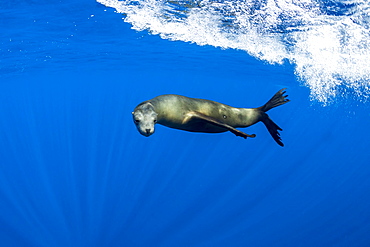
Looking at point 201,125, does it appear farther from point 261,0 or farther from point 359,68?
point 359,68

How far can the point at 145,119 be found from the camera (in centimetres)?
356

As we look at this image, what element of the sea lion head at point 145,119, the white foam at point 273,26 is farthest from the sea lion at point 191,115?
the white foam at point 273,26

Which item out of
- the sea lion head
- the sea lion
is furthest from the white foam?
the sea lion head

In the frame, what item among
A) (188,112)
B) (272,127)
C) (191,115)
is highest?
(272,127)

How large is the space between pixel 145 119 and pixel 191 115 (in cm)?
100

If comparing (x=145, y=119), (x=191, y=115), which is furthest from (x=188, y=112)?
(x=145, y=119)

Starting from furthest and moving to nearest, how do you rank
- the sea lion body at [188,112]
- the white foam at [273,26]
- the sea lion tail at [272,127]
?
the white foam at [273,26], the sea lion tail at [272,127], the sea lion body at [188,112]

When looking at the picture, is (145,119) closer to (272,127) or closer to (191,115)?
(191,115)

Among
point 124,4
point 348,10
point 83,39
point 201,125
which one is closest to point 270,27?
point 348,10

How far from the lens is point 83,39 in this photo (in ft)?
44.8

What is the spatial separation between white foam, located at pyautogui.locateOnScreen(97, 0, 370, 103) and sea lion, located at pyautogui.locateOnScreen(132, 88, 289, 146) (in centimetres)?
408

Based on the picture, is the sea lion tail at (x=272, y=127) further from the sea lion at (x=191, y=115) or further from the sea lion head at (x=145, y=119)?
the sea lion head at (x=145, y=119)

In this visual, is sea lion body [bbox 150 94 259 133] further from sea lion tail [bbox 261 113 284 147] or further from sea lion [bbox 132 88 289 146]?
sea lion tail [bbox 261 113 284 147]

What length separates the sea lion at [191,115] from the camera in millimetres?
3643
